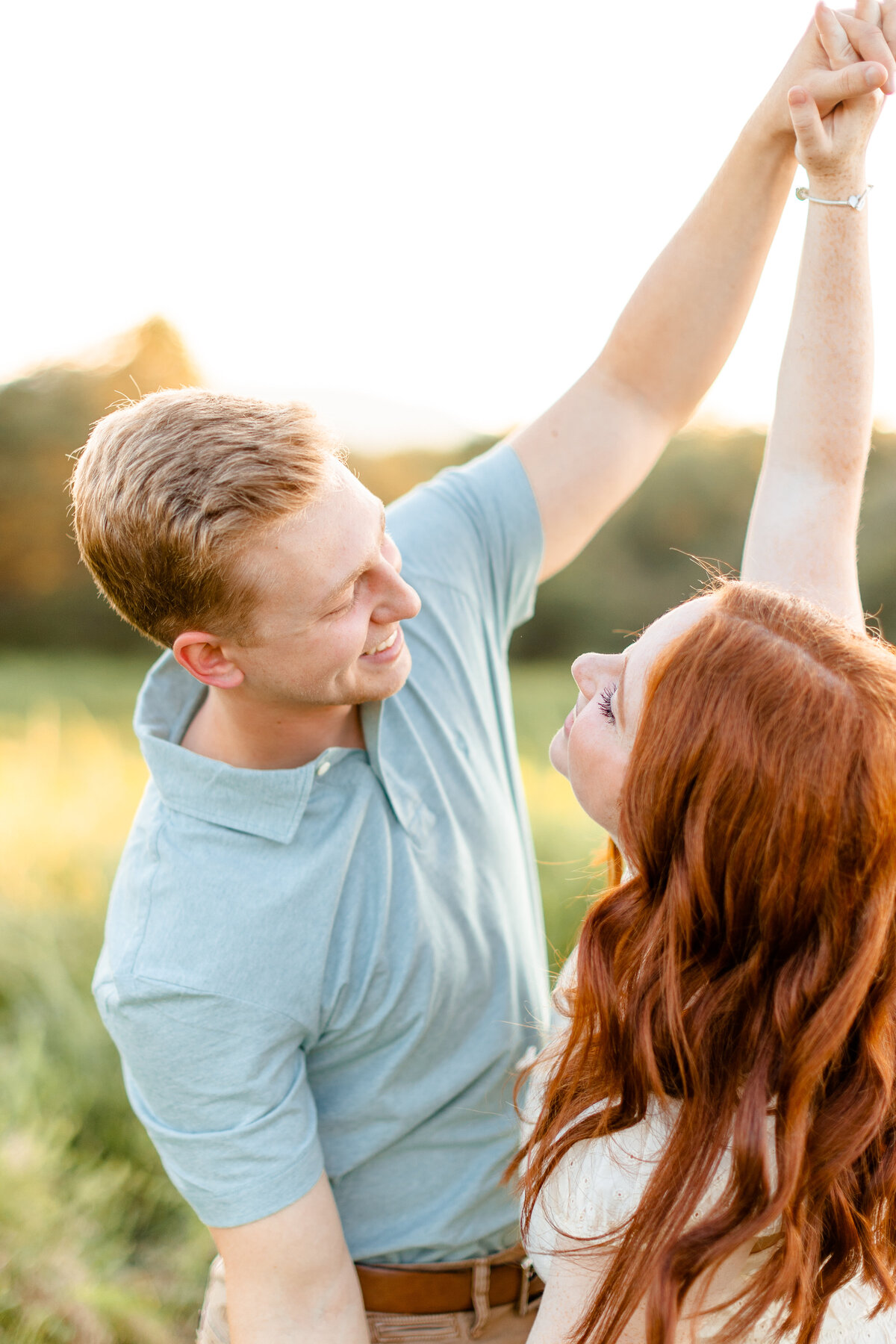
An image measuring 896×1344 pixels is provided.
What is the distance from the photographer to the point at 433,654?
183 cm

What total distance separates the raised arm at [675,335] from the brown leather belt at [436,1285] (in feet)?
4.40

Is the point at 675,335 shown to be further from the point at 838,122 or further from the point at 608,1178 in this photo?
the point at 608,1178

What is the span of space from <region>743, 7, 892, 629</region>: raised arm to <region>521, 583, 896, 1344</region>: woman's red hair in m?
0.35

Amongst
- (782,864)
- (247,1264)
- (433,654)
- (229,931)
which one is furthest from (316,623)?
(247,1264)

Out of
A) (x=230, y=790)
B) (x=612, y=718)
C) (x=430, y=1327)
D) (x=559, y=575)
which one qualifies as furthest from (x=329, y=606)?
(x=559, y=575)

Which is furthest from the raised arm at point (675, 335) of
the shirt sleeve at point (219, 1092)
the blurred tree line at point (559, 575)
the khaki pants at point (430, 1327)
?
the blurred tree line at point (559, 575)

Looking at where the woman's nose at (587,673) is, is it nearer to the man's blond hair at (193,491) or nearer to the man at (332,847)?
the man at (332,847)

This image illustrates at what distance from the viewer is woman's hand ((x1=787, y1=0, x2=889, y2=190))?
1420mm

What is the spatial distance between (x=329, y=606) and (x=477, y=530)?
503 mm

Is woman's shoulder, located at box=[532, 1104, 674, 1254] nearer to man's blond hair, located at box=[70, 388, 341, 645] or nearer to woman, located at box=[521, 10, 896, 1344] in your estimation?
woman, located at box=[521, 10, 896, 1344]

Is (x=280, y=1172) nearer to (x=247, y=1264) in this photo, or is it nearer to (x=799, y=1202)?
(x=247, y=1264)

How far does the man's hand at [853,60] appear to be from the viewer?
140cm

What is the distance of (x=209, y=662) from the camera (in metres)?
1.57

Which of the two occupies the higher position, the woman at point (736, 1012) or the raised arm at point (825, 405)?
the raised arm at point (825, 405)
